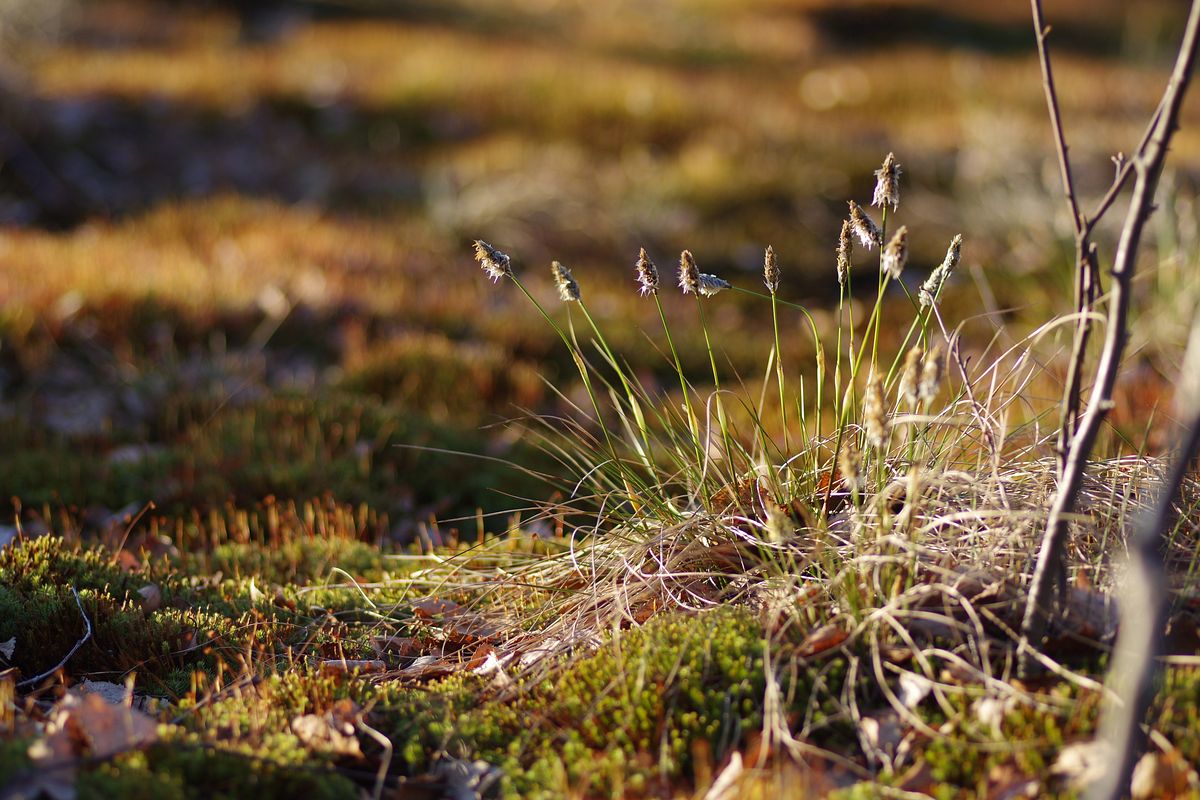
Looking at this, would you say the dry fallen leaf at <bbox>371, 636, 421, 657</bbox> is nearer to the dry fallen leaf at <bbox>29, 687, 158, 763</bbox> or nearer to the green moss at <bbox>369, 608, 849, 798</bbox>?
the green moss at <bbox>369, 608, 849, 798</bbox>

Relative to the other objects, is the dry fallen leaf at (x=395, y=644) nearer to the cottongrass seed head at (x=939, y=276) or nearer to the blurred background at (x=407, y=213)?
the blurred background at (x=407, y=213)

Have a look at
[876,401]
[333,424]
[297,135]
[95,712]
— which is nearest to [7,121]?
[297,135]

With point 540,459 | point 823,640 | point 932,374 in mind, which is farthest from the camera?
point 540,459

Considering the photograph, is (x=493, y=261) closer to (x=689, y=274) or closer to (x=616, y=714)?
(x=689, y=274)

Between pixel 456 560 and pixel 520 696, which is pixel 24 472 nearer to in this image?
pixel 456 560

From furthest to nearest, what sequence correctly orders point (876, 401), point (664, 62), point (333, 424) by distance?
point (664, 62)
point (333, 424)
point (876, 401)

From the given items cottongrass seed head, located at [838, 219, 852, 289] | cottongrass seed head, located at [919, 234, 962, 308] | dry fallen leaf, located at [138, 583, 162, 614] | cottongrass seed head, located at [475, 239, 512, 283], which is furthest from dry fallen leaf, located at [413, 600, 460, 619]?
cottongrass seed head, located at [919, 234, 962, 308]

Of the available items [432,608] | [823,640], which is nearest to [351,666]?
[432,608]
